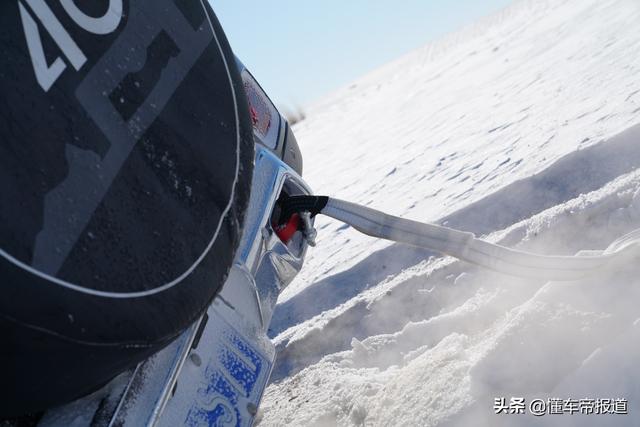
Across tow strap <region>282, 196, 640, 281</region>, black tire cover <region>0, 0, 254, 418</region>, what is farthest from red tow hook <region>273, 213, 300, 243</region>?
black tire cover <region>0, 0, 254, 418</region>

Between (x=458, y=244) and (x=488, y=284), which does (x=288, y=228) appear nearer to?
(x=458, y=244)

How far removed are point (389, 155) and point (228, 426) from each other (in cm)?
554

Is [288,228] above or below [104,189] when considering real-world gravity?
below

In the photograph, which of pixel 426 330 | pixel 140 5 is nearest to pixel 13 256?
pixel 140 5

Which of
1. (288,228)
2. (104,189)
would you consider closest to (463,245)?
(288,228)

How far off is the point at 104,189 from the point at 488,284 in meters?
1.97

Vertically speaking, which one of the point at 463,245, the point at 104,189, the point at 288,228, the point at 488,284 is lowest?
the point at 488,284

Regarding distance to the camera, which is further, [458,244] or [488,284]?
[488,284]

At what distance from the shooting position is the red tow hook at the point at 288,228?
2467mm

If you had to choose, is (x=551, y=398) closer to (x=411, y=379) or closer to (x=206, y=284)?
(x=411, y=379)

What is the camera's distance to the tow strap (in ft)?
8.31

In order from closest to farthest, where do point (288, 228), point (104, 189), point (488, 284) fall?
point (104, 189)
point (288, 228)
point (488, 284)

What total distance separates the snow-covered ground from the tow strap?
2.7 inches

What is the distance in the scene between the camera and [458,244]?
258 cm
